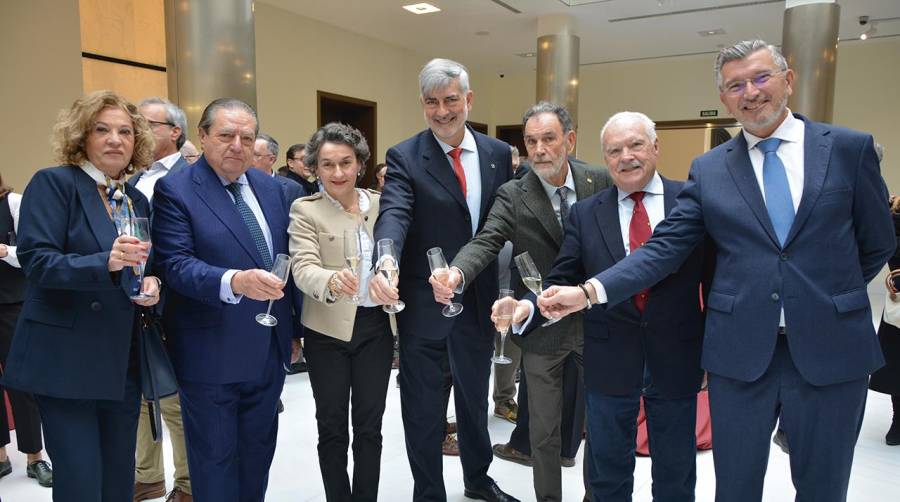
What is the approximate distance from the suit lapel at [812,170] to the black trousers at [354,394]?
5.27ft

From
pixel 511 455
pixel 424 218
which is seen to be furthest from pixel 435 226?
pixel 511 455

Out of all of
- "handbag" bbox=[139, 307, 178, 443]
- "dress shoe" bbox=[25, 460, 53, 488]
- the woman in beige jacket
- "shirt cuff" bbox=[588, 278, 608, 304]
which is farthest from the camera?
"dress shoe" bbox=[25, 460, 53, 488]

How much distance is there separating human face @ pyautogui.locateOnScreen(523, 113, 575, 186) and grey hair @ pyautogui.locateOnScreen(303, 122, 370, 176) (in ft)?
2.33

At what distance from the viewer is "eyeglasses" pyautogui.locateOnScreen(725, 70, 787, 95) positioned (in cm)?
195

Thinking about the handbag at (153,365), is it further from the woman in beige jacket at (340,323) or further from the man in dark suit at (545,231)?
the man in dark suit at (545,231)

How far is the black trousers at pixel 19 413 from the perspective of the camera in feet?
11.7

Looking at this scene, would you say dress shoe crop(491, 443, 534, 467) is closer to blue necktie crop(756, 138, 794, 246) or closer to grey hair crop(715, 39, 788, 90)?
blue necktie crop(756, 138, 794, 246)

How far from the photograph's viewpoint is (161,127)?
336cm

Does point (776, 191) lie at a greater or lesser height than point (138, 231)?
greater

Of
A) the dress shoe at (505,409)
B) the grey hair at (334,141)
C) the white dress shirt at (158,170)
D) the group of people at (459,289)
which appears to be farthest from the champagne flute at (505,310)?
the dress shoe at (505,409)

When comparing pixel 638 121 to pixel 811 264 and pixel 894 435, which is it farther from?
pixel 894 435

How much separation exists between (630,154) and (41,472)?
143 inches

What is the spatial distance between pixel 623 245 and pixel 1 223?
346cm

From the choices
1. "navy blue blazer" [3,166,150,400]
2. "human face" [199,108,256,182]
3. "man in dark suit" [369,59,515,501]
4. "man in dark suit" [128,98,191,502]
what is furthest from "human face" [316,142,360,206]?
"man in dark suit" [128,98,191,502]
